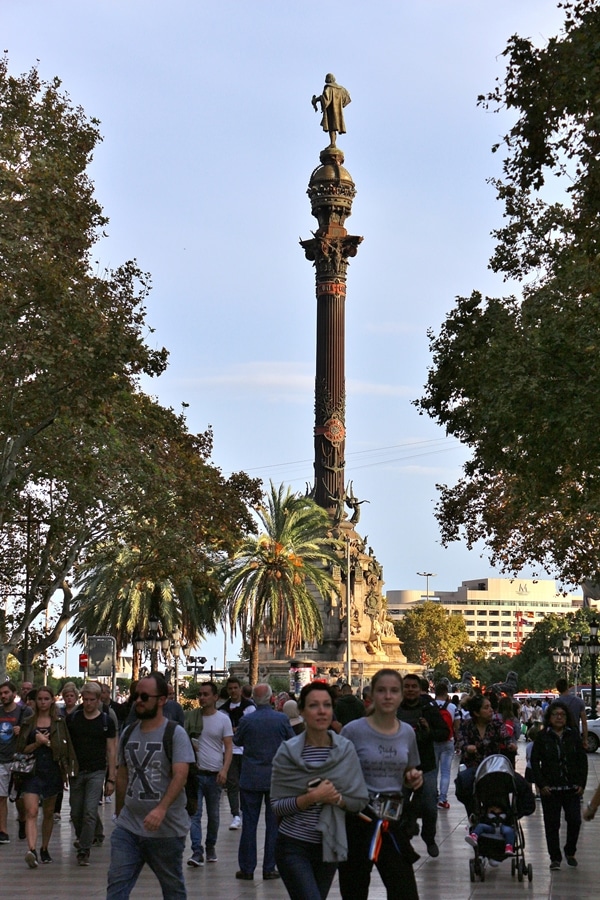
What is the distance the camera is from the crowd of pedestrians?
8016 mm

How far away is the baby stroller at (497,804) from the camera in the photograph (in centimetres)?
1333

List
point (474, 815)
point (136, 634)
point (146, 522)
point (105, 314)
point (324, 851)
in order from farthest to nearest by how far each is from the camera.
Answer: point (136, 634)
point (146, 522)
point (105, 314)
point (474, 815)
point (324, 851)

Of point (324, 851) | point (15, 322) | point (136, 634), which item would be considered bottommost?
point (324, 851)

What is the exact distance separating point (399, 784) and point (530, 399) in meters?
14.5

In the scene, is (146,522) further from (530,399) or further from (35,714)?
(35,714)

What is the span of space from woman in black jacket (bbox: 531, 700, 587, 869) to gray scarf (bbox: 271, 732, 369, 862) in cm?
681

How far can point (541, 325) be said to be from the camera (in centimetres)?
2298

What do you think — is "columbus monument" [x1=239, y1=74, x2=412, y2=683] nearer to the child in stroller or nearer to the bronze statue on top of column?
the bronze statue on top of column

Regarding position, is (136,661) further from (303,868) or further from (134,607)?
(303,868)

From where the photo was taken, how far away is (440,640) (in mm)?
159125

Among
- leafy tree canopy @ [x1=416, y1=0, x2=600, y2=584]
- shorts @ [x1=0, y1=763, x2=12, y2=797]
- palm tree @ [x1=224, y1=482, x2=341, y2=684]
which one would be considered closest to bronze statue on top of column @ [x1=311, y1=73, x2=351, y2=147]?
palm tree @ [x1=224, y1=482, x2=341, y2=684]

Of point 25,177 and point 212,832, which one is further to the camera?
point 25,177

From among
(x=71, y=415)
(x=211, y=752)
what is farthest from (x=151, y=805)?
(x=71, y=415)

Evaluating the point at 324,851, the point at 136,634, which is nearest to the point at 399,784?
the point at 324,851
